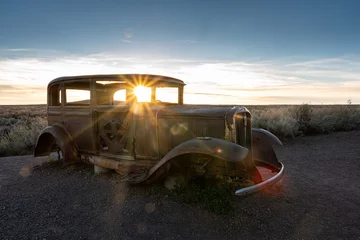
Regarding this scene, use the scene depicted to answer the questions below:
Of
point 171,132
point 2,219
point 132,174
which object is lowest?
point 2,219

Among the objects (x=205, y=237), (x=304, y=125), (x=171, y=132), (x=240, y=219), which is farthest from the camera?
(x=304, y=125)

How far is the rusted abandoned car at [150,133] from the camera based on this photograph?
414 cm

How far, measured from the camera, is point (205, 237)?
3318 mm

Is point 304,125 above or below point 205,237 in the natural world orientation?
above

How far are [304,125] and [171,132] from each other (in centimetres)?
1007

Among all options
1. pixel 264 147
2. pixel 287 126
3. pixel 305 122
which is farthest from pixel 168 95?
pixel 305 122

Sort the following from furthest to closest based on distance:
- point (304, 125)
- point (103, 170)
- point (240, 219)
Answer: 1. point (304, 125)
2. point (103, 170)
3. point (240, 219)

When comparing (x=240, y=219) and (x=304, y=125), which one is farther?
(x=304, y=125)

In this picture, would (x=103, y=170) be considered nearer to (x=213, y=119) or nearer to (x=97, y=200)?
(x=97, y=200)

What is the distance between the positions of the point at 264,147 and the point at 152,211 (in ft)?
8.98

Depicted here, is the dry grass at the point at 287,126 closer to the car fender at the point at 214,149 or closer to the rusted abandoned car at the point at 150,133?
the rusted abandoned car at the point at 150,133

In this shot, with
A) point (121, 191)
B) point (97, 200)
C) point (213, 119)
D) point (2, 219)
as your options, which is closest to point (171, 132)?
point (213, 119)

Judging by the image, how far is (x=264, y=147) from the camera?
17.7 feet

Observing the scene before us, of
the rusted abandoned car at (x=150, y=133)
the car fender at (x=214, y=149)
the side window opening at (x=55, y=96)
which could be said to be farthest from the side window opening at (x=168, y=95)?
the side window opening at (x=55, y=96)
